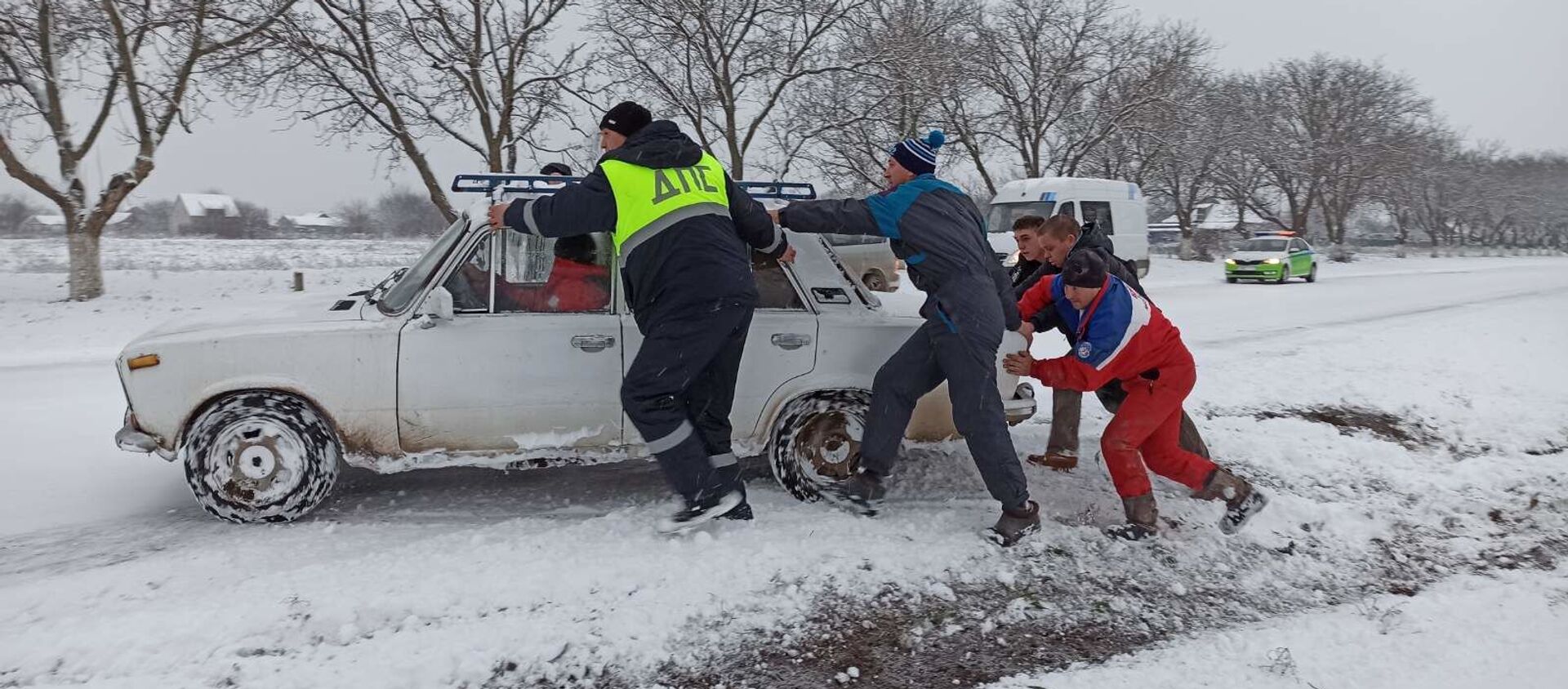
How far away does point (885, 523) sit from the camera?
4.33m

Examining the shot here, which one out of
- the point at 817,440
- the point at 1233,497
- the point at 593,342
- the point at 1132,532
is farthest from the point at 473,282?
the point at 1233,497

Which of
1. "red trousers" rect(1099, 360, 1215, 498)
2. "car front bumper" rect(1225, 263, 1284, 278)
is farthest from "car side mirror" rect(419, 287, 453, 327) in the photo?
"car front bumper" rect(1225, 263, 1284, 278)

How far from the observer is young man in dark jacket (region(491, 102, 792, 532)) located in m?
3.95

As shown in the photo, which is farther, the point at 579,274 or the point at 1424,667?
the point at 579,274

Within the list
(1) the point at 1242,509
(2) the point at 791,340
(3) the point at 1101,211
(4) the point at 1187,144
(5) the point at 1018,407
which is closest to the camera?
(1) the point at 1242,509

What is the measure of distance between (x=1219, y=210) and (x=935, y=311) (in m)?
59.2

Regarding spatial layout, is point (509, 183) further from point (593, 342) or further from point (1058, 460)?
point (1058, 460)

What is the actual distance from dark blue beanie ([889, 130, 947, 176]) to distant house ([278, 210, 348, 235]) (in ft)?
213

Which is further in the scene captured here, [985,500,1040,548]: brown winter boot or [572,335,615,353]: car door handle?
[572,335,615,353]: car door handle

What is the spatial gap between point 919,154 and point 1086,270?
0.93 m

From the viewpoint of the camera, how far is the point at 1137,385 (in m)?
4.40

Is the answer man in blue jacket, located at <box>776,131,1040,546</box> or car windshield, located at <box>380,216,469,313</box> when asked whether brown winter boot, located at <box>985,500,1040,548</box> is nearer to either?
man in blue jacket, located at <box>776,131,1040,546</box>

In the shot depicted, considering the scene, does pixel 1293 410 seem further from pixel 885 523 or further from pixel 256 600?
pixel 256 600

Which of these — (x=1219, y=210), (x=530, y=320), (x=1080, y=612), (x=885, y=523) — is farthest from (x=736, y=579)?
(x=1219, y=210)
